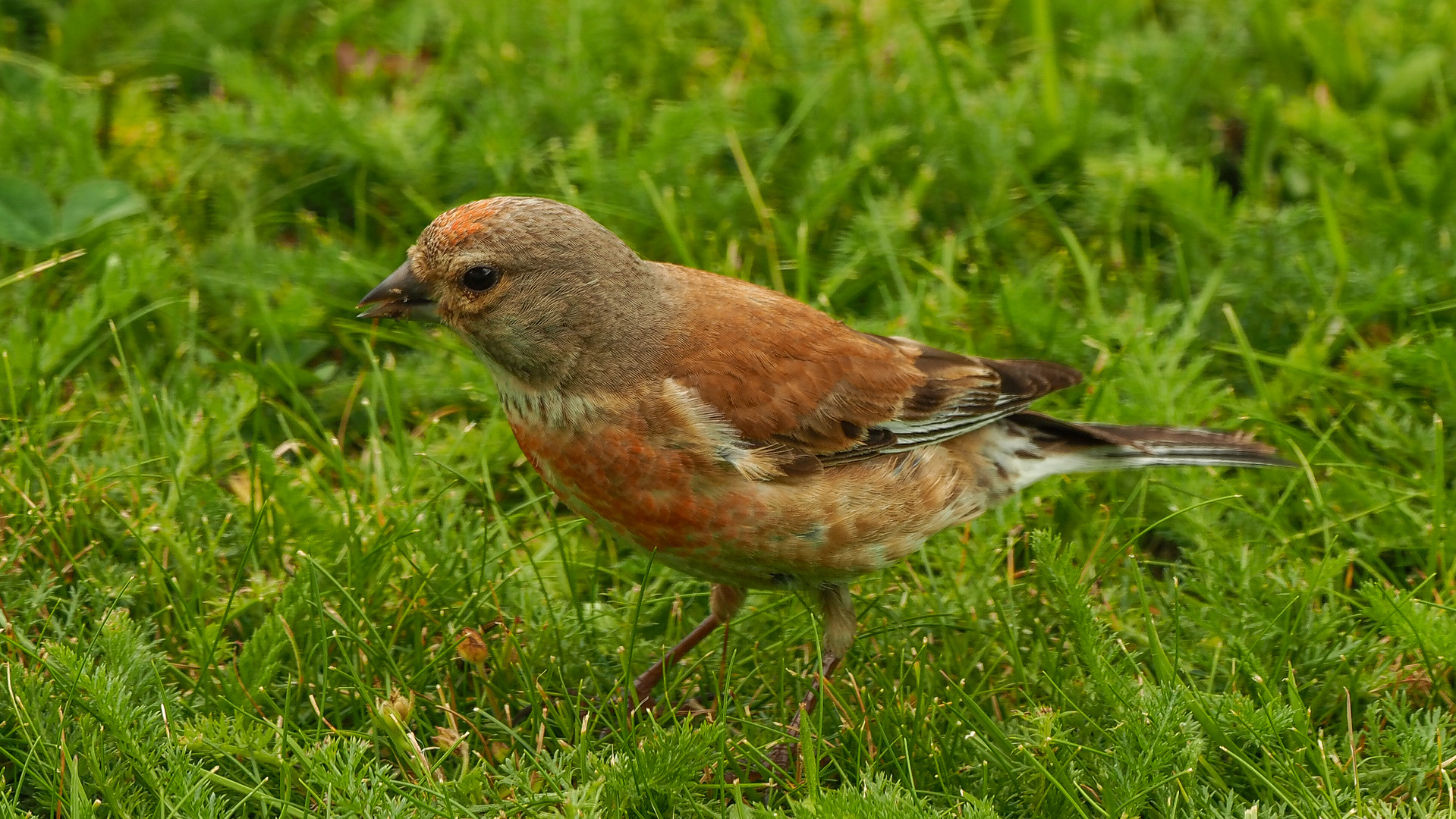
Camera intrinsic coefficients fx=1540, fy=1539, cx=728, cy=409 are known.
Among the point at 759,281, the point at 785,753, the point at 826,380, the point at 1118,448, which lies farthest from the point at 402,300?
the point at 1118,448

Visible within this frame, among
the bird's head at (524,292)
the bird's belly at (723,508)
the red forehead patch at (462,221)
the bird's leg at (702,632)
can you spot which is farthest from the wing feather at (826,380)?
the red forehead patch at (462,221)

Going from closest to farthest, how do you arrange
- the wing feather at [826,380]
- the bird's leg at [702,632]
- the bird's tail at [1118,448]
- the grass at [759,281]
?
the grass at [759,281] → the wing feather at [826,380] → the bird's leg at [702,632] → the bird's tail at [1118,448]

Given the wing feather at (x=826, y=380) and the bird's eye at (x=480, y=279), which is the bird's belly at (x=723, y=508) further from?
the bird's eye at (x=480, y=279)

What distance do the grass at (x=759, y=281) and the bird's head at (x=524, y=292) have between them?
0.67m

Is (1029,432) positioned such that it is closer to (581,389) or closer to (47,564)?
(581,389)

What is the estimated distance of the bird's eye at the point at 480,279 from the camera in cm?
435

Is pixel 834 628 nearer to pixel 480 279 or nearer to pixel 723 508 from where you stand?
pixel 723 508

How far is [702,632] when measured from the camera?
479 cm

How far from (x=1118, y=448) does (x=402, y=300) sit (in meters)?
2.34

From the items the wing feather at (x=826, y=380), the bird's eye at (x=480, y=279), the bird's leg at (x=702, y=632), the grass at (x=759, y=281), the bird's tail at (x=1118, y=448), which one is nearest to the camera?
the grass at (x=759, y=281)

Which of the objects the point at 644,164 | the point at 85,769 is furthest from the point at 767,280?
the point at 85,769

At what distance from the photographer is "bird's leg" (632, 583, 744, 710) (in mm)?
4715

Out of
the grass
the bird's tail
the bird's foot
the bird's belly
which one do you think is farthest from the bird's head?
the bird's tail

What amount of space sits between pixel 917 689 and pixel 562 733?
1000mm
